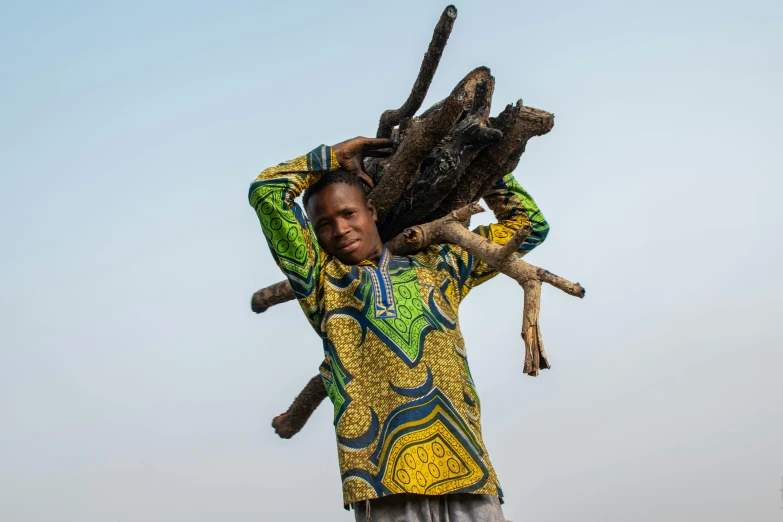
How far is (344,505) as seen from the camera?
11.6 feet

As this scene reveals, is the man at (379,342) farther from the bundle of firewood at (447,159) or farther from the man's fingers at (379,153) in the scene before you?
the bundle of firewood at (447,159)

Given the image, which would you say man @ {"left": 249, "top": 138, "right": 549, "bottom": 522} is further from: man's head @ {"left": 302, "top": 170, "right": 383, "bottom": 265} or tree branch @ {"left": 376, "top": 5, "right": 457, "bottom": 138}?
tree branch @ {"left": 376, "top": 5, "right": 457, "bottom": 138}

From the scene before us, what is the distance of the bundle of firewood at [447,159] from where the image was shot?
3.97m

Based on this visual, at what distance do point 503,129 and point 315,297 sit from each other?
1.12 metres

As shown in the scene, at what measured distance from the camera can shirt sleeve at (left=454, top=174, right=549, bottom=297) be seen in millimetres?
4316

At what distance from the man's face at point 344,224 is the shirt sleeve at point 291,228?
147 mm

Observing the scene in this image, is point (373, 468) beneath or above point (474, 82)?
beneath

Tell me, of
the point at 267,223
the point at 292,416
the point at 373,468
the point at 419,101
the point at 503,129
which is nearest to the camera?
the point at 373,468

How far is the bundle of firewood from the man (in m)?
0.13

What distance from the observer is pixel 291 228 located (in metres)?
3.74

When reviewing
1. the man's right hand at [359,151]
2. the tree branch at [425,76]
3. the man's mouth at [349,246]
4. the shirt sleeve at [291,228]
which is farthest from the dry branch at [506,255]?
the tree branch at [425,76]

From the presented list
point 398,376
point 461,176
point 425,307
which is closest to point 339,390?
point 398,376

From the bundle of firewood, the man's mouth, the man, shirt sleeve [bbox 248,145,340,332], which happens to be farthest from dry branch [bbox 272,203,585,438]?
shirt sleeve [bbox 248,145,340,332]

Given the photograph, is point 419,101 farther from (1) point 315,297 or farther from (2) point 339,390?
(2) point 339,390
